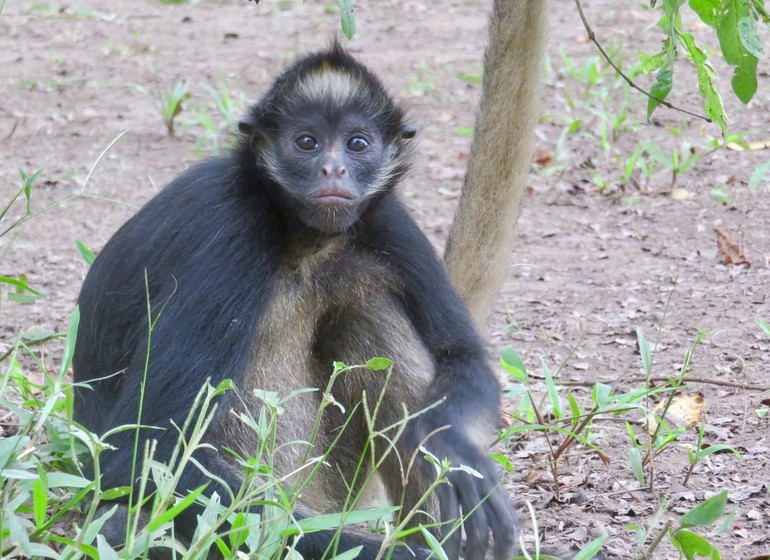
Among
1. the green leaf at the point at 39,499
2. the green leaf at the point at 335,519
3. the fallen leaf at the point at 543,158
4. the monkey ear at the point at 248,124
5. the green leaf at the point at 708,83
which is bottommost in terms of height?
the fallen leaf at the point at 543,158

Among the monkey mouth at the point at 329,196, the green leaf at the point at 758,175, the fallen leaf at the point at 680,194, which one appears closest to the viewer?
the monkey mouth at the point at 329,196

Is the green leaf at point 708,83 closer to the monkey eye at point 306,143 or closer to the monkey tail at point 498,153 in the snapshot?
the monkey tail at point 498,153

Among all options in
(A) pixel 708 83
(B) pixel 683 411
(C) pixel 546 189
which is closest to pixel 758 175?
(C) pixel 546 189

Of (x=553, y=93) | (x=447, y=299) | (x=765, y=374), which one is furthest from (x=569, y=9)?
(x=447, y=299)

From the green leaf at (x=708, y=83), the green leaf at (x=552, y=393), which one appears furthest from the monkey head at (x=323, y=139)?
the green leaf at (x=708, y=83)

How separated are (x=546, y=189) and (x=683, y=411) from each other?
3.11 m

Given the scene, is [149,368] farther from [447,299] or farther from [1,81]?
[1,81]

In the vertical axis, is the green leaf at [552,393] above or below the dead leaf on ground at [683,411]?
above

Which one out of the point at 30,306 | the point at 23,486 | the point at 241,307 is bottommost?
the point at 30,306

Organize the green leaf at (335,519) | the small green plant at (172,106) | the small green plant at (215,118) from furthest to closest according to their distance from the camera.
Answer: the small green plant at (172,106)
the small green plant at (215,118)
the green leaf at (335,519)

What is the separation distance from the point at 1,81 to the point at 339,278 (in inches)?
245

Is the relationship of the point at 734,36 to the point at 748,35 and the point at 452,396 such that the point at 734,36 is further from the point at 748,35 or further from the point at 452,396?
the point at 452,396

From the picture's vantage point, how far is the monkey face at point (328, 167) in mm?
4055

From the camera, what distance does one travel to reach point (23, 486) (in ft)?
10.6
